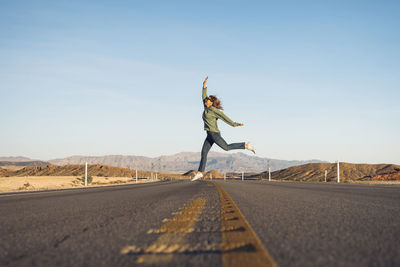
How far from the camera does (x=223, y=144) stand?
39.3 ft

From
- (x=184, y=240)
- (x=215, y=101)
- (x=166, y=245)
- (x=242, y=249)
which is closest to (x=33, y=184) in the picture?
(x=215, y=101)

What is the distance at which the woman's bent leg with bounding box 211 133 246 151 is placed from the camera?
38.9ft

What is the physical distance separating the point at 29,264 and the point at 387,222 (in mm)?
3513

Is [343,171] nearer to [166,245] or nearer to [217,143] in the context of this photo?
[217,143]

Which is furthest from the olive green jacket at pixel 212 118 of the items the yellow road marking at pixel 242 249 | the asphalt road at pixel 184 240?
the yellow road marking at pixel 242 249

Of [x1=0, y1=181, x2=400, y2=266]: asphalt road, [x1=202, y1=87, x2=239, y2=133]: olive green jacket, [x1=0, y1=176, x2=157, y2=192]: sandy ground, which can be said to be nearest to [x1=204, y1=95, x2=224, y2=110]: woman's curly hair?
[x1=202, y1=87, x2=239, y2=133]: olive green jacket

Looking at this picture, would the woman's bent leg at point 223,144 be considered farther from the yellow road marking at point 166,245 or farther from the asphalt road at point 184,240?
A: the yellow road marking at point 166,245

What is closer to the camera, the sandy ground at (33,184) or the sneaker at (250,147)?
the sneaker at (250,147)

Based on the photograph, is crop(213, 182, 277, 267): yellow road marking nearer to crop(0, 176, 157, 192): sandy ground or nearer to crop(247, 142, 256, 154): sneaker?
crop(247, 142, 256, 154): sneaker

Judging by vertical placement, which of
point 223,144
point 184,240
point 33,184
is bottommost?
point 33,184

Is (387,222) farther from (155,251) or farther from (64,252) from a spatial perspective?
(64,252)

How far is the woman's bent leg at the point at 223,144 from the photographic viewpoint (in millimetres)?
11862

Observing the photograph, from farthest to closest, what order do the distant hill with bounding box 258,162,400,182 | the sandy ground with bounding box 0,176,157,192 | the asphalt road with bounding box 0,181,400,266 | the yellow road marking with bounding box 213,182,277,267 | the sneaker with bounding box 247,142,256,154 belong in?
the distant hill with bounding box 258,162,400,182 → the sandy ground with bounding box 0,176,157,192 → the sneaker with bounding box 247,142,256,154 → the asphalt road with bounding box 0,181,400,266 → the yellow road marking with bounding box 213,182,277,267

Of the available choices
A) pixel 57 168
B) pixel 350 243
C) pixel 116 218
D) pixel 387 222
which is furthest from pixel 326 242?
pixel 57 168
